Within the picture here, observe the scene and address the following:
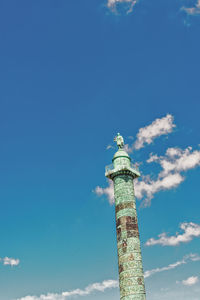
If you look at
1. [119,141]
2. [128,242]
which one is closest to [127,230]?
[128,242]

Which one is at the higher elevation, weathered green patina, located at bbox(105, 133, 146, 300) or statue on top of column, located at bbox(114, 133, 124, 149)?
statue on top of column, located at bbox(114, 133, 124, 149)

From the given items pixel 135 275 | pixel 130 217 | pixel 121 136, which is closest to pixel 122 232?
pixel 130 217

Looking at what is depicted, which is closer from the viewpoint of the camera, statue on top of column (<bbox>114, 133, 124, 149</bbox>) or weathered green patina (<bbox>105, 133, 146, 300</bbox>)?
weathered green patina (<bbox>105, 133, 146, 300</bbox>)

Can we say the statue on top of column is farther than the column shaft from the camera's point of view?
Yes

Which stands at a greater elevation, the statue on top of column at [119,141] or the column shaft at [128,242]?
the statue on top of column at [119,141]

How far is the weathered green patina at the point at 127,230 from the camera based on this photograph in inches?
1235

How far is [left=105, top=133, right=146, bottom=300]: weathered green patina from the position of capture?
31359mm

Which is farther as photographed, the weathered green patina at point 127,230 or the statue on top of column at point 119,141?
the statue on top of column at point 119,141

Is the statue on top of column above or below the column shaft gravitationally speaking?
above

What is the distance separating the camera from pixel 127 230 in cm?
3356

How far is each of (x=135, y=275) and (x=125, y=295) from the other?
2.05 meters

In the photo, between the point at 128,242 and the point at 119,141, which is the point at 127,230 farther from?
the point at 119,141

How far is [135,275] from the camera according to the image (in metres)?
31.6

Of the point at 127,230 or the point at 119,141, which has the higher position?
Result: the point at 119,141
